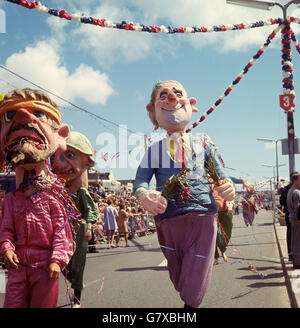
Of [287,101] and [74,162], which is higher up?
[287,101]

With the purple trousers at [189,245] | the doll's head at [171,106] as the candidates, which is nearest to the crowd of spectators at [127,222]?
the doll's head at [171,106]

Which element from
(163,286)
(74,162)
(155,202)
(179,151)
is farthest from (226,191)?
(163,286)

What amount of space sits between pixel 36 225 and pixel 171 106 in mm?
1566

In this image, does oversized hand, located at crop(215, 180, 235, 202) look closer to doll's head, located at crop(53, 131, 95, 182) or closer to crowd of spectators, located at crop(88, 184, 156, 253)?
doll's head, located at crop(53, 131, 95, 182)

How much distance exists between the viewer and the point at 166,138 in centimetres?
377

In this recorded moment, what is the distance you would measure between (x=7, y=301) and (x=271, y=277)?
15.2ft

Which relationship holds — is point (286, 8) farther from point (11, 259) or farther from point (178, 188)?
point (11, 259)

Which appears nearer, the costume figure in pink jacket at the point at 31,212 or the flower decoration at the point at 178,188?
the costume figure in pink jacket at the point at 31,212

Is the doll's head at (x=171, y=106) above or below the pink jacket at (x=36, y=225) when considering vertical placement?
above

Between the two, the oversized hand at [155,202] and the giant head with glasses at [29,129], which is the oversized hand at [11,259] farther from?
the oversized hand at [155,202]

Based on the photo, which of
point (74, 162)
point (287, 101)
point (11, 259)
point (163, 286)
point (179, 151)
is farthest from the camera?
point (287, 101)

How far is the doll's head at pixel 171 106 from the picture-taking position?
373cm

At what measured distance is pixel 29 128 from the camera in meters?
3.22
